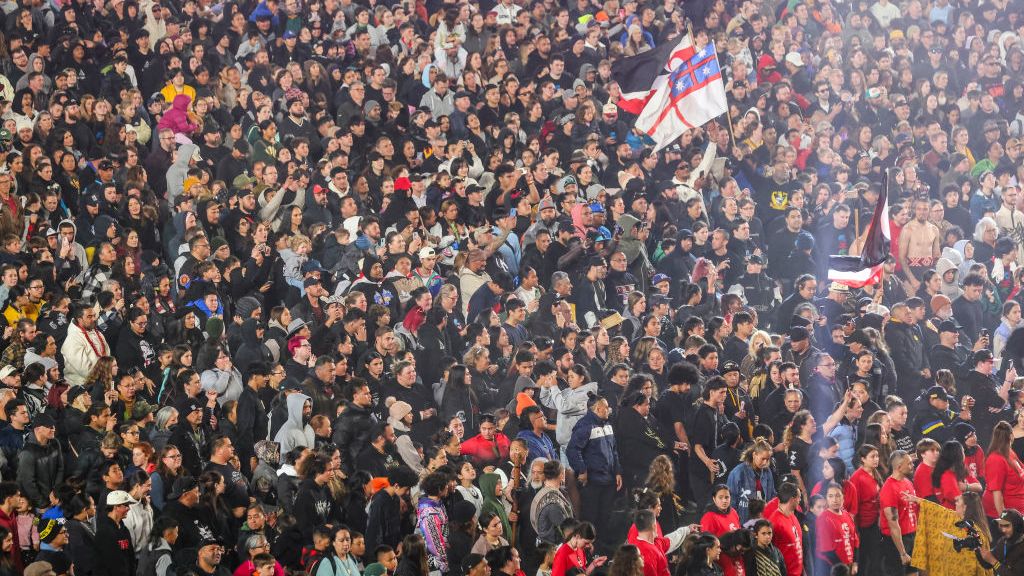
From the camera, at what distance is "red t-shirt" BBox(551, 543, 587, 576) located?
12461 millimetres

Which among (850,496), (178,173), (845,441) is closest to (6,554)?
(178,173)

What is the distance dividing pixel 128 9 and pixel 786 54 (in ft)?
31.6

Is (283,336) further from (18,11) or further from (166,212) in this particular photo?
(18,11)

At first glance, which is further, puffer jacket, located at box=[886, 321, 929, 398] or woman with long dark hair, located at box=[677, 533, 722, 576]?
puffer jacket, located at box=[886, 321, 929, 398]

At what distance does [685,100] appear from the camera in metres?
20.2

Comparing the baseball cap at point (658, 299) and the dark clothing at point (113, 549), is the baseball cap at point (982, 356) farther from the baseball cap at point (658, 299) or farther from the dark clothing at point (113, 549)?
the dark clothing at point (113, 549)

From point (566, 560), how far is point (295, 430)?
282 centimetres

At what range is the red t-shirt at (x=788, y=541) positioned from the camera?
1315 cm

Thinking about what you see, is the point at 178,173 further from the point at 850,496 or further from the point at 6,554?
the point at 850,496

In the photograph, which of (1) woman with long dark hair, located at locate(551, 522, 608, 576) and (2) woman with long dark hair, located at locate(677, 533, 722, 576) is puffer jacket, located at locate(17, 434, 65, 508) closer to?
(1) woman with long dark hair, located at locate(551, 522, 608, 576)

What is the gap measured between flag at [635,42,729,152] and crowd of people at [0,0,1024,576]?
0.44 m

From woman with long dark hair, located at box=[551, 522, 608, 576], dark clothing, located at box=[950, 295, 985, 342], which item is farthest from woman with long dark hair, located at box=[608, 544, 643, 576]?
dark clothing, located at box=[950, 295, 985, 342]

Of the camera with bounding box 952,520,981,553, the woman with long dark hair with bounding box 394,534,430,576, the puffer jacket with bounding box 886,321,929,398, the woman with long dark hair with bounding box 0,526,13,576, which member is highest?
the woman with long dark hair with bounding box 0,526,13,576

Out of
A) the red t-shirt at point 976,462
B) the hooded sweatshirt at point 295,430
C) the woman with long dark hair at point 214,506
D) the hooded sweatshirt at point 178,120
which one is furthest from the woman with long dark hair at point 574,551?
the hooded sweatshirt at point 178,120
